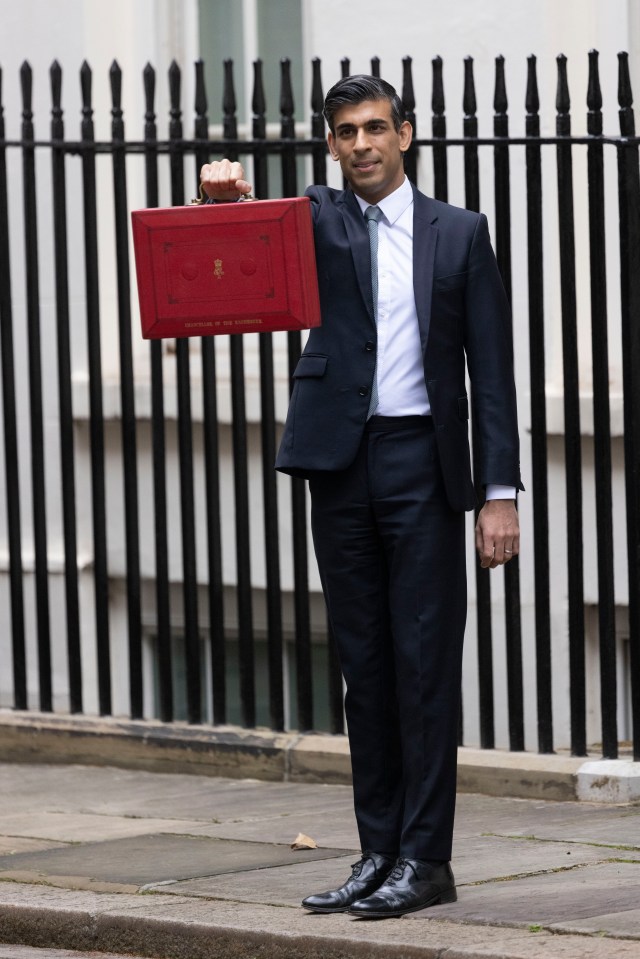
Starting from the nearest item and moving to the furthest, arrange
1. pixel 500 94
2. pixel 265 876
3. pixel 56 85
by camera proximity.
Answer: pixel 265 876
pixel 500 94
pixel 56 85

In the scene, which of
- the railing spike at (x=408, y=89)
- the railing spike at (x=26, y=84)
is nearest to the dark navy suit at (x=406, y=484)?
the railing spike at (x=408, y=89)

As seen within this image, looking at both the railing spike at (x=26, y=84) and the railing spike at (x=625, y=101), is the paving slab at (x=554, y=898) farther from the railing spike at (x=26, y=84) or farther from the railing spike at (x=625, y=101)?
the railing spike at (x=26, y=84)

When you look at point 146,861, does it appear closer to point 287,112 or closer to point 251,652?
point 251,652

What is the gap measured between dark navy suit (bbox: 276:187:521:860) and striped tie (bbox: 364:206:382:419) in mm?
18

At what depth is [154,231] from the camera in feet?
16.0

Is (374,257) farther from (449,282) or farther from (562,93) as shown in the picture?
(562,93)

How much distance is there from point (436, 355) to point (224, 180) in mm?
697

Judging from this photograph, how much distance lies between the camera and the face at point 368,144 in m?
4.78

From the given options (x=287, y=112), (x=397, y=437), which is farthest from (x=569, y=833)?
(x=287, y=112)

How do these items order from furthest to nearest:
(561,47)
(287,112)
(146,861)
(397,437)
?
(561,47) → (287,112) → (146,861) → (397,437)

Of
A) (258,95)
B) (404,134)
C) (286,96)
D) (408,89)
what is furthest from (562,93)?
(404,134)

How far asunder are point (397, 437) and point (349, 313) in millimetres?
340

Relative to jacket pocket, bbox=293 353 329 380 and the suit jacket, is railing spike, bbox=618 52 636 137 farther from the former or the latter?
jacket pocket, bbox=293 353 329 380

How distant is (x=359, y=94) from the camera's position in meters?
4.78
